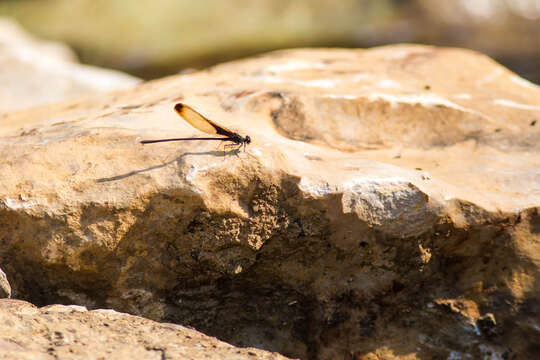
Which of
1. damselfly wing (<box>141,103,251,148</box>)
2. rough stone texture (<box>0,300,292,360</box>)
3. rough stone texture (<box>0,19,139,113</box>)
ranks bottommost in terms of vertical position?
rough stone texture (<box>0,300,292,360</box>)

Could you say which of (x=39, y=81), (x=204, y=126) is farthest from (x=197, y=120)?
(x=39, y=81)

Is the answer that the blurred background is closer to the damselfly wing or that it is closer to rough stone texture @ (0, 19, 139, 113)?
rough stone texture @ (0, 19, 139, 113)

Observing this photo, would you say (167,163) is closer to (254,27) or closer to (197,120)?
(197,120)

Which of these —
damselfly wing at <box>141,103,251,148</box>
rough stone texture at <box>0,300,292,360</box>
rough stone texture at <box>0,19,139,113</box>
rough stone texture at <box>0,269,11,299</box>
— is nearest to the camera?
rough stone texture at <box>0,300,292,360</box>

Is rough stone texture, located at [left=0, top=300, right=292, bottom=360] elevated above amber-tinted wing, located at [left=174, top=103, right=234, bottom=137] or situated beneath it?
situated beneath

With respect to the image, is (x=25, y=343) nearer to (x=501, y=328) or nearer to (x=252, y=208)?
(x=252, y=208)

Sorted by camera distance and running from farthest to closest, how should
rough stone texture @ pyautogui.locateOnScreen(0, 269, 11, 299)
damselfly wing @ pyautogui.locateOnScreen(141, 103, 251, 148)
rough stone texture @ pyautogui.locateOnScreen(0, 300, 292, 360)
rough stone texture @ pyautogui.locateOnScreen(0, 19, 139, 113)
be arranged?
rough stone texture @ pyautogui.locateOnScreen(0, 19, 139, 113)
damselfly wing @ pyautogui.locateOnScreen(141, 103, 251, 148)
rough stone texture @ pyautogui.locateOnScreen(0, 269, 11, 299)
rough stone texture @ pyautogui.locateOnScreen(0, 300, 292, 360)

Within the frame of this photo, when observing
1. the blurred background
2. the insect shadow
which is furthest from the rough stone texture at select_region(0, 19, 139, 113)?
the blurred background
